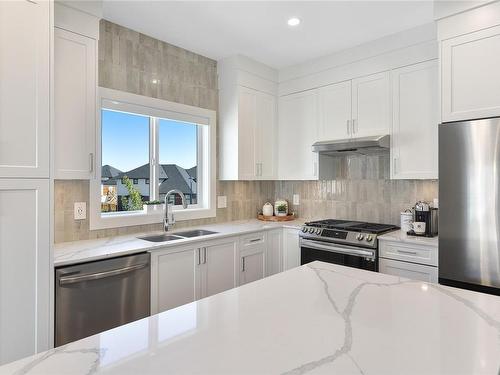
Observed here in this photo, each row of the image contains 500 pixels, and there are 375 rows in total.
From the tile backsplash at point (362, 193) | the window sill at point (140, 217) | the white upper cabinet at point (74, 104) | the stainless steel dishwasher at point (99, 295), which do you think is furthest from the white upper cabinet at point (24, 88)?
the tile backsplash at point (362, 193)

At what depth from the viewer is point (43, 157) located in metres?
1.78

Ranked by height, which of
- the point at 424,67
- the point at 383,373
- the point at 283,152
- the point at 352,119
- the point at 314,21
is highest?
the point at 314,21

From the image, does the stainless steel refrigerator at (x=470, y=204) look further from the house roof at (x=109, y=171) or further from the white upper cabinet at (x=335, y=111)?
the house roof at (x=109, y=171)

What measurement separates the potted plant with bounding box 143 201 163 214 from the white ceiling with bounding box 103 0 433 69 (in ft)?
4.91

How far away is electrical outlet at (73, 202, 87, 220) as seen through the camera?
251cm

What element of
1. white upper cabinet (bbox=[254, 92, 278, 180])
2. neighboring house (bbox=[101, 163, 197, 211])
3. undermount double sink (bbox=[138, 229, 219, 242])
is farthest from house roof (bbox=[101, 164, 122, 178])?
white upper cabinet (bbox=[254, 92, 278, 180])

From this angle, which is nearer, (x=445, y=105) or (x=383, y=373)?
(x=383, y=373)

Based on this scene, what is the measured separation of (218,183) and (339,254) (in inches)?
57.7

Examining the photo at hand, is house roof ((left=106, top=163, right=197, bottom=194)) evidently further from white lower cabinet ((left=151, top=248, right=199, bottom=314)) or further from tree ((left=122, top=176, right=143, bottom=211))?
white lower cabinet ((left=151, top=248, right=199, bottom=314))

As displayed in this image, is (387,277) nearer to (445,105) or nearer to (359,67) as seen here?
(445,105)

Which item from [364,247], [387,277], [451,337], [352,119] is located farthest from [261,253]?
[451,337]

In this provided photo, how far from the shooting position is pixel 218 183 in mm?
3605

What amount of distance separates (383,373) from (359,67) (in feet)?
9.87

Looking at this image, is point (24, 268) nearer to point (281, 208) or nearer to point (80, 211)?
point (80, 211)
